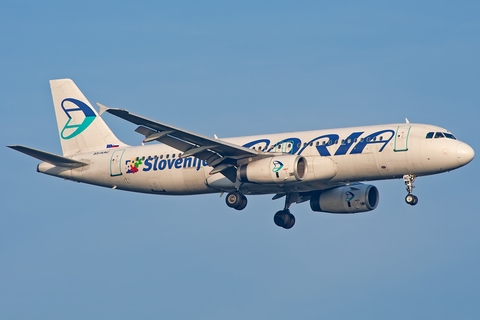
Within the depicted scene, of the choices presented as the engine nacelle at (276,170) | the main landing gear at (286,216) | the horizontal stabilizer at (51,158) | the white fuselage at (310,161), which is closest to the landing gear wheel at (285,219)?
the main landing gear at (286,216)

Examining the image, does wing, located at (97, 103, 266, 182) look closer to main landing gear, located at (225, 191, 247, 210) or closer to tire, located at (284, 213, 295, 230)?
main landing gear, located at (225, 191, 247, 210)

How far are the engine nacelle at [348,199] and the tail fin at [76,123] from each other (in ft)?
46.4

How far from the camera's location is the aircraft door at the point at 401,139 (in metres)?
57.7

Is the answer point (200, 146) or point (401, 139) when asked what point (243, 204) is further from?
point (401, 139)

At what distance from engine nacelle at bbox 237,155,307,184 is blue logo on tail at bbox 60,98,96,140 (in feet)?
49.5

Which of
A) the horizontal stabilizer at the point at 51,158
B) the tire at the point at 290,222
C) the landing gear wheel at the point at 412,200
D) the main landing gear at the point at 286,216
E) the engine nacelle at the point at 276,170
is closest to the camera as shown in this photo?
the engine nacelle at the point at 276,170

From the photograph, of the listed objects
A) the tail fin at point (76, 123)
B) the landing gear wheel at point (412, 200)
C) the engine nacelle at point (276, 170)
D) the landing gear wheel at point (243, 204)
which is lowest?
the landing gear wheel at point (243, 204)

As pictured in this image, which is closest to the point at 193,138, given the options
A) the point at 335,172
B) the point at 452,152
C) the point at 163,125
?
the point at 163,125

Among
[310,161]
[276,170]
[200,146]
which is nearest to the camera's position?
[276,170]

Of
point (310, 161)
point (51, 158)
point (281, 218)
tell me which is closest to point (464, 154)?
point (310, 161)

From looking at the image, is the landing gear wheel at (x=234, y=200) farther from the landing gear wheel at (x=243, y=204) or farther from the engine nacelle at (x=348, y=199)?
the engine nacelle at (x=348, y=199)

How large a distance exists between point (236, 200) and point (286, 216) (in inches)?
245

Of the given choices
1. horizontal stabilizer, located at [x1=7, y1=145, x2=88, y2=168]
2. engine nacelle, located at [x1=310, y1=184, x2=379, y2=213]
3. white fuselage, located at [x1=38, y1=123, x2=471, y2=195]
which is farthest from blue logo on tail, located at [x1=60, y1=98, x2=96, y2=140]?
engine nacelle, located at [x1=310, y1=184, x2=379, y2=213]

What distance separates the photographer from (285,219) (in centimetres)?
6656
